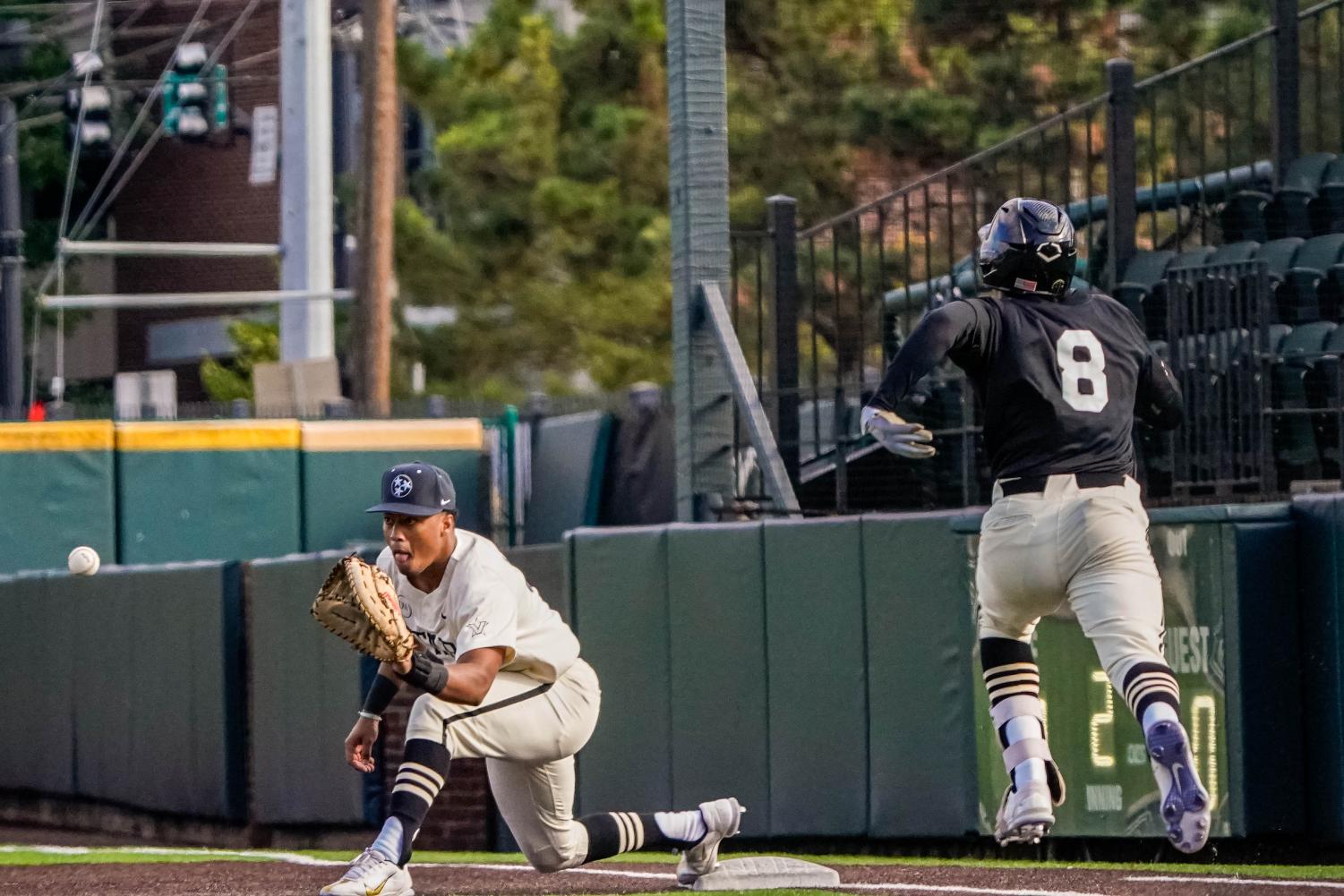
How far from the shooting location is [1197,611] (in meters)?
9.35

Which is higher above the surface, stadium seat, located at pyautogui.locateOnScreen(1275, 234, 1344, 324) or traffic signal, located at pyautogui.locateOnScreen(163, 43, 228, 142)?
traffic signal, located at pyautogui.locateOnScreen(163, 43, 228, 142)

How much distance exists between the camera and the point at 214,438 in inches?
737

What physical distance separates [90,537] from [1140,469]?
9.96m

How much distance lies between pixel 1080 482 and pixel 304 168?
53.7 feet

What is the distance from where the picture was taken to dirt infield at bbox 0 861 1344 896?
7938 mm

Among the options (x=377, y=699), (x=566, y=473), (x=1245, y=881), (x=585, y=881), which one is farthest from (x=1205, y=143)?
(x=377, y=699)

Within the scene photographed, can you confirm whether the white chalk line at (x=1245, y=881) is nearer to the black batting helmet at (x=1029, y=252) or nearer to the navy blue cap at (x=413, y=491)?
the black batting helmet at (x=1029, y=252)

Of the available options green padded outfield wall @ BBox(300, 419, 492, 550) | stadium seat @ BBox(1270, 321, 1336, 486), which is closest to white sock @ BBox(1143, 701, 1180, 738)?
stadium seat @ BBox(1270, 321, 1336, 486)

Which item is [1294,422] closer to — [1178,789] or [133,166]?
[1178,789]

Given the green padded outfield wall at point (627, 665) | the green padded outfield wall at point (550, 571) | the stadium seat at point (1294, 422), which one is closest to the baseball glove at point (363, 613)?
the green padded outfield wall at point (627, 665)

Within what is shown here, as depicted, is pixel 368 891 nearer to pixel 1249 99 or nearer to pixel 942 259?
pixel 1249 99

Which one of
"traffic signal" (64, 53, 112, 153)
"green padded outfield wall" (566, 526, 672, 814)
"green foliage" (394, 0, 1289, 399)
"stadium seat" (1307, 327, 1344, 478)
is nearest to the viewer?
"stadium seat" (1307, 327, 1344, 478)

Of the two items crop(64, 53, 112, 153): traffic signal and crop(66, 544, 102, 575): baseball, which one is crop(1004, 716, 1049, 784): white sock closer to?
crop(66, 544, 102, 575): baseball

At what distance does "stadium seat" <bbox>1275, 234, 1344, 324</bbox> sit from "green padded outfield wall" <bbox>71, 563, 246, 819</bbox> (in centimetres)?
618
